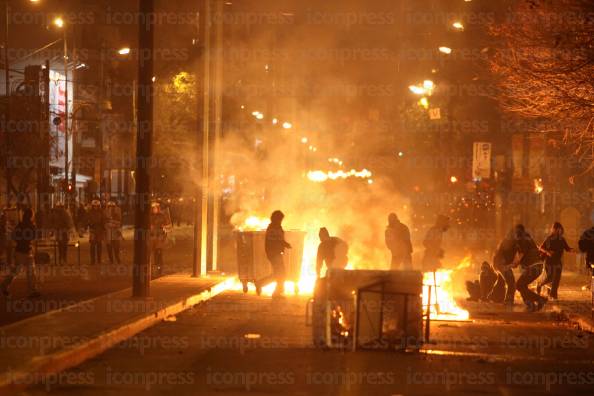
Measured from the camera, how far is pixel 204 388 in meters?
8.37

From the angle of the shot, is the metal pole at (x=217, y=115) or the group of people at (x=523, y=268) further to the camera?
the metal pole at (x=217, y=115)

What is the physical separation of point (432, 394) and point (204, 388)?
226 centimetres

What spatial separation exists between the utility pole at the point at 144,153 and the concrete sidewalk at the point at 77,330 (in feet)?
1.86

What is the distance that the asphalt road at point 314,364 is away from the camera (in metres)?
8.54

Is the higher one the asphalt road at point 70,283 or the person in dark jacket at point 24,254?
the person in dark jacket at point 24,254

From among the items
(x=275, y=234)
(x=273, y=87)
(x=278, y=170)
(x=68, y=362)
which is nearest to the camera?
(x=68, y=362)

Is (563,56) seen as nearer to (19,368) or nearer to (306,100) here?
(19,368)

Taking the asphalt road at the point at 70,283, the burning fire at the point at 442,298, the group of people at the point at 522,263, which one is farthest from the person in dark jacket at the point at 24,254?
the group of people at the point at 522,263

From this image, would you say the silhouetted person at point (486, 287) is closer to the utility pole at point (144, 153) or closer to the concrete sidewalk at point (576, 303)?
the concrete sidewalk at point (576, 303)

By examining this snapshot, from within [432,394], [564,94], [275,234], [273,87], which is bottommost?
[432,394]

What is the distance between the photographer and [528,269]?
16.4m

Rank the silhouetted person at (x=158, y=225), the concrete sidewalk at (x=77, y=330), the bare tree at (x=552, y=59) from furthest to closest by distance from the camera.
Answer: the silhouetted person at (x=158, y=225) → the bare tree at (x=552, y=59) → the concrete sidewalk at (x=77, y=330)

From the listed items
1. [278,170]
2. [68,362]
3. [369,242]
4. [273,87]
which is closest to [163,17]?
[273,87]

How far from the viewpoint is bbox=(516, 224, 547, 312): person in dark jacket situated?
53.5 ft
